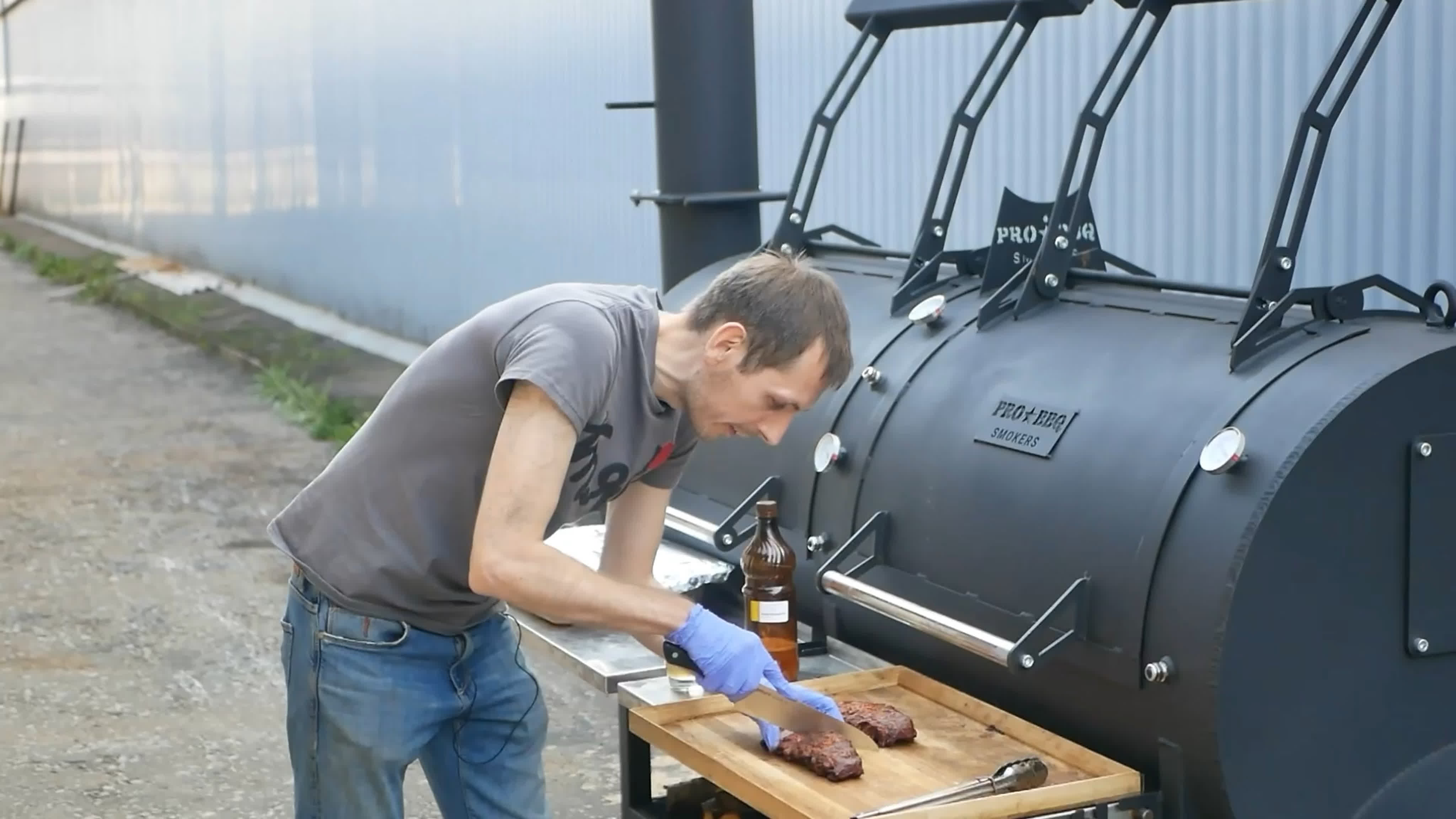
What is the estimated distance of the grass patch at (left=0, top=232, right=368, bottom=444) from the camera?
9.73m

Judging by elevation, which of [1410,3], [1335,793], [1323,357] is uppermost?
[1410,3]

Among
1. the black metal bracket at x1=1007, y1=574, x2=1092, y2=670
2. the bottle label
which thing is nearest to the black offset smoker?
the black metal bracket at x1=1007, y1=574, x2=1092, y2=670

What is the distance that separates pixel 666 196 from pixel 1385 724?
2.53m

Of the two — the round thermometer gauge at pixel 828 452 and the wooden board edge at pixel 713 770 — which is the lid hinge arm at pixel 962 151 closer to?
the round thermometer gauge at pixel 828 452

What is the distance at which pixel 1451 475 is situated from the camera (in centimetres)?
258

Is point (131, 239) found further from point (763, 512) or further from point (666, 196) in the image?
point (763, 512)

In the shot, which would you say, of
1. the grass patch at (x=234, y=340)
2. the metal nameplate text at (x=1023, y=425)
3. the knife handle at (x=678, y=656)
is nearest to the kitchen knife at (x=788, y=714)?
the knife handle at (x=678, y=656)

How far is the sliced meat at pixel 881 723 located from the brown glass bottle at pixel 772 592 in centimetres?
35

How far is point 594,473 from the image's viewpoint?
2648 mm

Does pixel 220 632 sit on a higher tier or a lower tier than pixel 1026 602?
lower

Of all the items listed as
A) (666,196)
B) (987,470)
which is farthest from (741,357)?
(666,196)

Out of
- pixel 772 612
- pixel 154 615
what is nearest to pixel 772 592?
pixel 772 612

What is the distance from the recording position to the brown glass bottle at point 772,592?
3180mm

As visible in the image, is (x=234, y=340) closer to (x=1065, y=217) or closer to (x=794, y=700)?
(x=1065, y=217)
